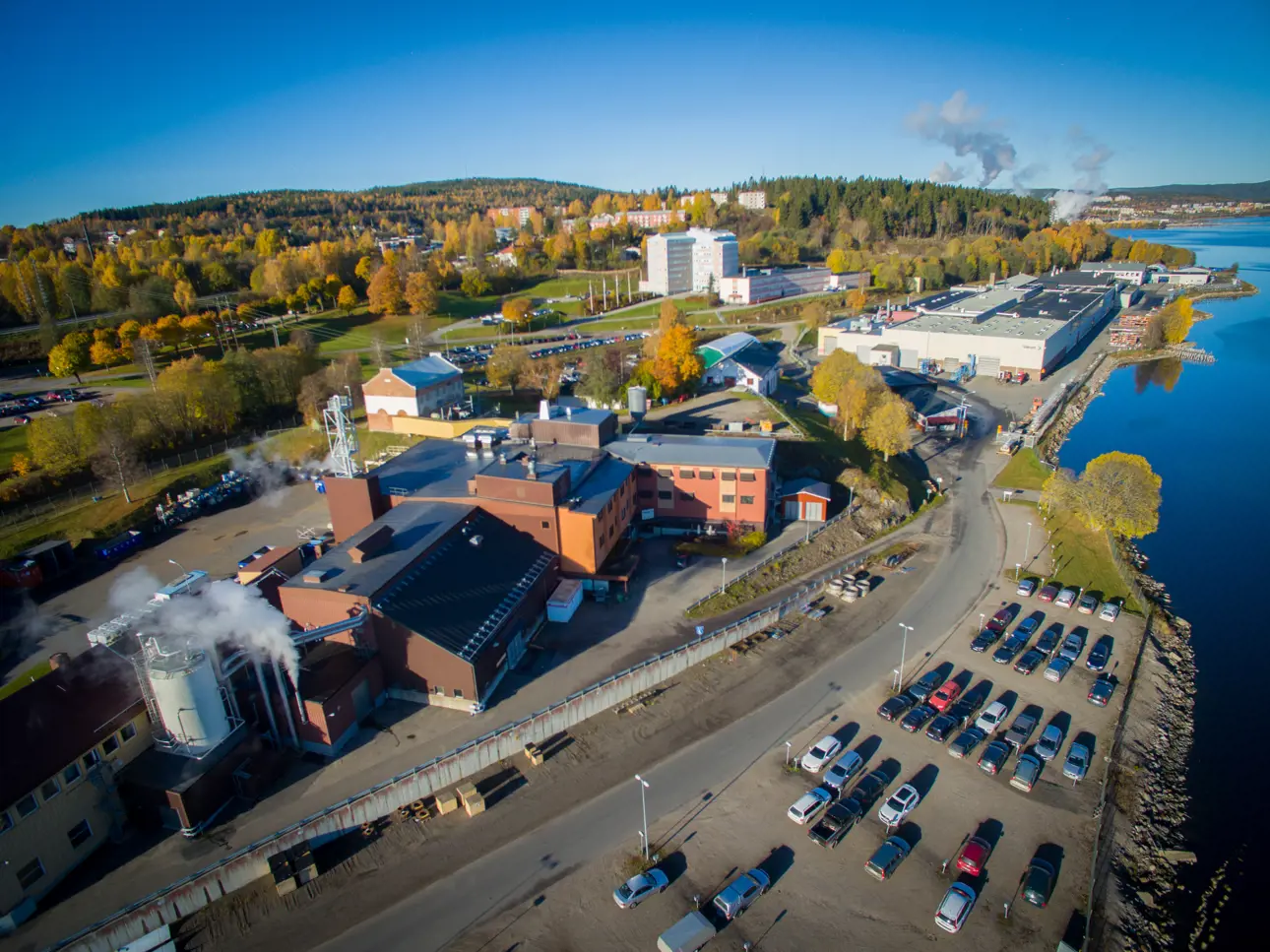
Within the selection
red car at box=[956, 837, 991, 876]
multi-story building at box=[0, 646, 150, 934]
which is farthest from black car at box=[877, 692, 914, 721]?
multi-story building at box=[0, 646, 150, 934]

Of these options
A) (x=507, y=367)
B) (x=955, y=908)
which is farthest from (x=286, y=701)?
(x=507, y=367)

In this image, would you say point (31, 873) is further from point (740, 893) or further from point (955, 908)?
point (955, 908)

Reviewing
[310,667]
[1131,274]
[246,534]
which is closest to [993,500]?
[310,667]

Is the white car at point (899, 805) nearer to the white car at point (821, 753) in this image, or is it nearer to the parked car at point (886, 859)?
the parked car at point (886, 859)

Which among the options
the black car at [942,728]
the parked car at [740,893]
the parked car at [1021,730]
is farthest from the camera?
the black car at [942,728]

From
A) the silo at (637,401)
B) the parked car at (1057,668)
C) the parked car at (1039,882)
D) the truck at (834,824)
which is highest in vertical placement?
the silo at (637,401)

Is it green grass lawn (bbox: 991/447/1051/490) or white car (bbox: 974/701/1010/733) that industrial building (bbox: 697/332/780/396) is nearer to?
green grass lawn (bbox: 991/447/1051/490)

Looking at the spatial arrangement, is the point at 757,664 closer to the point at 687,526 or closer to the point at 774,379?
the point at 687,526

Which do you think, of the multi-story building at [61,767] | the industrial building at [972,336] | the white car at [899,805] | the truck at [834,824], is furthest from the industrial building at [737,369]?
the multi-story building at [61,767]
